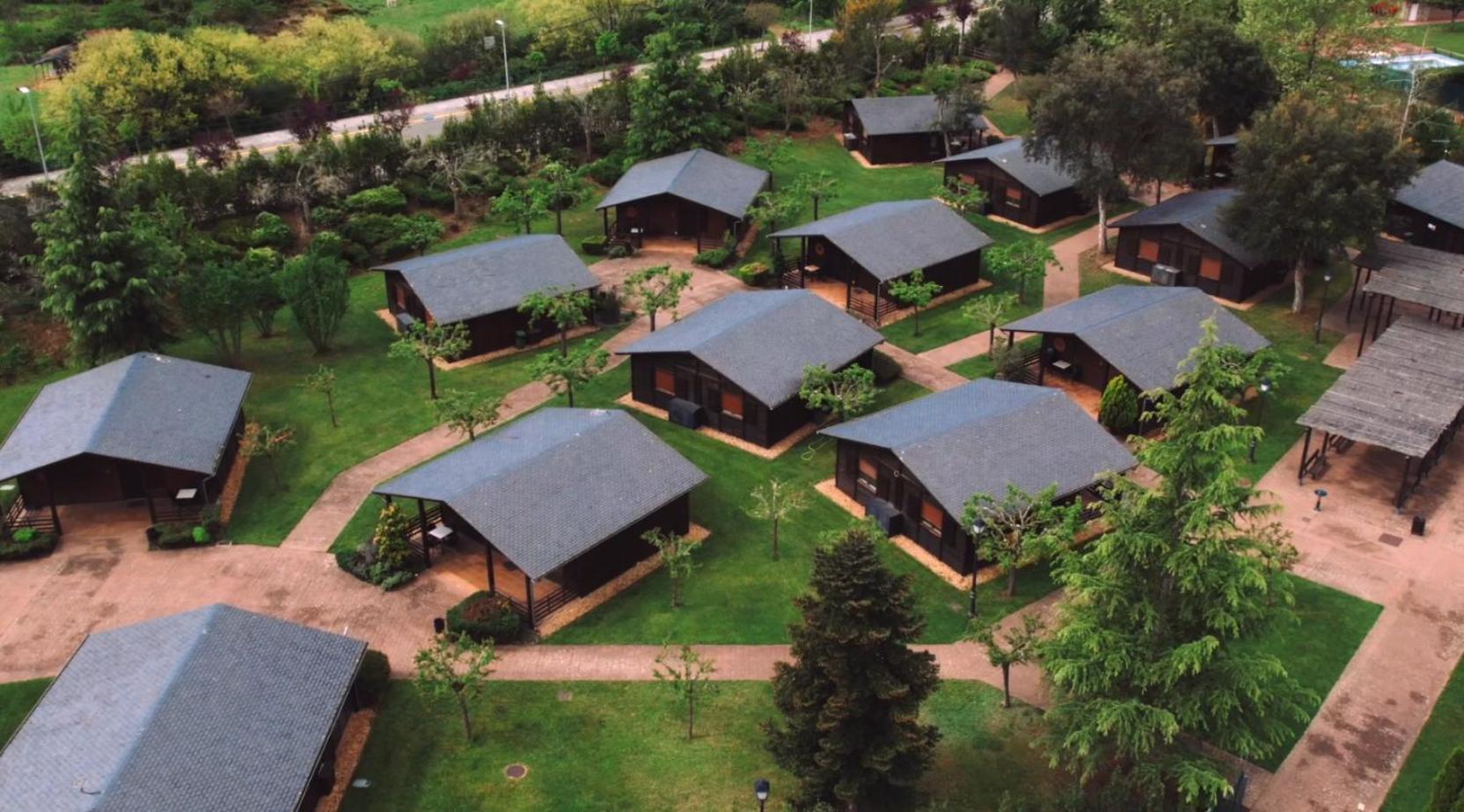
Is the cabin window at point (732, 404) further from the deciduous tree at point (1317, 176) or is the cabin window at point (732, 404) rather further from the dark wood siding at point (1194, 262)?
the dark wood siding at point (1194, 262)

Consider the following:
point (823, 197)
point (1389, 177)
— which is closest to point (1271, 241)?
point (1389, 177)

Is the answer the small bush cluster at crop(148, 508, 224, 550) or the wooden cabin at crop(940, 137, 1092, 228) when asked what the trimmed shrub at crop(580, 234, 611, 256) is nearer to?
the wooden cabin at crop(940, 137, 1092, 228)

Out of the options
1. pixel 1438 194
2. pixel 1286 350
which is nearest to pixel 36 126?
pixel 1286 350

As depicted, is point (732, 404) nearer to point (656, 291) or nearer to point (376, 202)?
point (656, 291)

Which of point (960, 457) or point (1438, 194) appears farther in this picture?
point (1438, 194)

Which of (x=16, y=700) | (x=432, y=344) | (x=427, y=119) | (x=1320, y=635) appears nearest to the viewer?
(x=16, y=700)

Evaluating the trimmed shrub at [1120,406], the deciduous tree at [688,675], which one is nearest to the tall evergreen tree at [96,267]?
the deciduous tree at [688,675]

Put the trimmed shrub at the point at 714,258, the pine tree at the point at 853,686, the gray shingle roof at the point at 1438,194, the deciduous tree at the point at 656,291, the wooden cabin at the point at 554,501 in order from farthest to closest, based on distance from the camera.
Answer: the trimmed shrub at the point at 714,258 → the gray shingle roof at the point at 1438,194 → the deciduous tree at the point at 656,291 → the wooden cabin at the point at 554,501 → the pine tree at the point at 853,686
